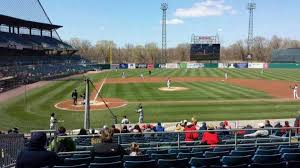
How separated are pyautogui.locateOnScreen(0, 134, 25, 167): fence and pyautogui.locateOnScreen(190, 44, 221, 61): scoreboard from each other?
8439 centimetres

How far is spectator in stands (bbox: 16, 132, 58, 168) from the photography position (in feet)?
20.4

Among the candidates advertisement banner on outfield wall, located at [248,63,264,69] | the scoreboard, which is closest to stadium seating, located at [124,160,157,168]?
the scoreboard

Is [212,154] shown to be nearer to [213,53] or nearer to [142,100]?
[142,100]

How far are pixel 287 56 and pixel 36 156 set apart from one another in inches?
5054

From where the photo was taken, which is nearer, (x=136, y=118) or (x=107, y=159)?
(x=107, y=159)

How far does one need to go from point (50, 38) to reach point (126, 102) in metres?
65.5

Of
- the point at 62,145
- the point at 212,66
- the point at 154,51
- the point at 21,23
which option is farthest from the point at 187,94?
the point at 154,51

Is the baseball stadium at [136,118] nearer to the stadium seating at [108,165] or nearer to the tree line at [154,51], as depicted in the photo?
the stadium seating at [108,165]

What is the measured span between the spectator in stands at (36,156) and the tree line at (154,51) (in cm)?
16416

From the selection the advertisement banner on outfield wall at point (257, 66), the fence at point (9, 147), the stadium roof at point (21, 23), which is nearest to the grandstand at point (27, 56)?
the stadium roof at point (21, 23)

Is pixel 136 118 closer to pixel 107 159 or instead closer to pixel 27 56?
pixel 107 159

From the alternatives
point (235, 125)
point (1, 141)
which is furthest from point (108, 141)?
point (235, 125)

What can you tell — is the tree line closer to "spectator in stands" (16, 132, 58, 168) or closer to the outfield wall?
the outfield wall

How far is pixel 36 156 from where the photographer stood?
245 inches
